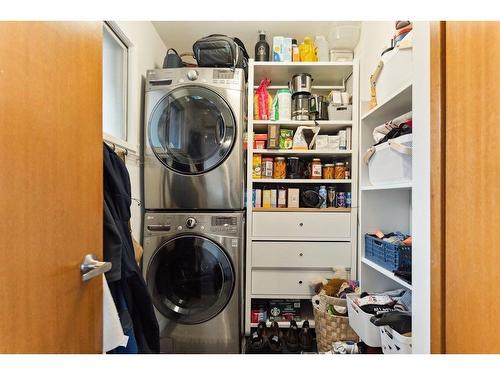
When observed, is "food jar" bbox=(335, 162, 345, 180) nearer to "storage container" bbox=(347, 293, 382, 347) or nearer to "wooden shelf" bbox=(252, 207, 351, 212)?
"wooden shelf" bbox=(252, 207, 351, 212)

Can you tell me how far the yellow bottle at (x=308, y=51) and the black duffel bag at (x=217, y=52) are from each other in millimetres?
495

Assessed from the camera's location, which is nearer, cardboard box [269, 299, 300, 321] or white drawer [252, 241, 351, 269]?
white drawer [252, 241, 351, 269]

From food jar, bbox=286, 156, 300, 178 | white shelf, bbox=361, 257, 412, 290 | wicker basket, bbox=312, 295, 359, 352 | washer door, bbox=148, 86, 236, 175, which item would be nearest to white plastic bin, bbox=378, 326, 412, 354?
white shelf, bbox=361, 257, 412, 290

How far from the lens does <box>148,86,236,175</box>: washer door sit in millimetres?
1772

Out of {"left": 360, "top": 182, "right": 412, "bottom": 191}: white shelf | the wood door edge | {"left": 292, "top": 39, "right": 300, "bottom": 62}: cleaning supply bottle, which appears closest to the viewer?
the wood door edge

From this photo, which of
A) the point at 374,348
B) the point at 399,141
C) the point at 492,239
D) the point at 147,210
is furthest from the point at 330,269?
the point at 492,239

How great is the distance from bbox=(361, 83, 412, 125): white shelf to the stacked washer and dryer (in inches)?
31.8

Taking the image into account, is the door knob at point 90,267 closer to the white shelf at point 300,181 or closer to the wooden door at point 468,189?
the wooden door at point 468,189

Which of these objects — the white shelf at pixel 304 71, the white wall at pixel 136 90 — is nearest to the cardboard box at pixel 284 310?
the white wall at pixel 136 90

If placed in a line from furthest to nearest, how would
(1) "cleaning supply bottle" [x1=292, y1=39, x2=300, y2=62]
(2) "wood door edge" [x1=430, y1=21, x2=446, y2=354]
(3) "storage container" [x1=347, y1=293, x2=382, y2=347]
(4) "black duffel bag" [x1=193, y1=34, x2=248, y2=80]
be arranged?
(1) "cleaning supply bottle" [x1=292, y1=39, x2=300, y2=62] < (4) "black duffel bag" [x1=193, y1=34, x2=248, y2=80] < (3) "storage container" [x1=347, y1=293, x2=382, y2=347] < (2) "wood door edge" [x1=430, y1=21, x2=446, y2=354]

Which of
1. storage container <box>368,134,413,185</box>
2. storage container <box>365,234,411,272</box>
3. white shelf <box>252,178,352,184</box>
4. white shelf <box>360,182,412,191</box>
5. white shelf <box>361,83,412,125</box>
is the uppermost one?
white shelf <box>361,83,412,125</box>

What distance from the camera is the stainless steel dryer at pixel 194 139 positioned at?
69.7 inches

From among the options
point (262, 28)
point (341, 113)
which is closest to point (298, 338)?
point (341, 113)
